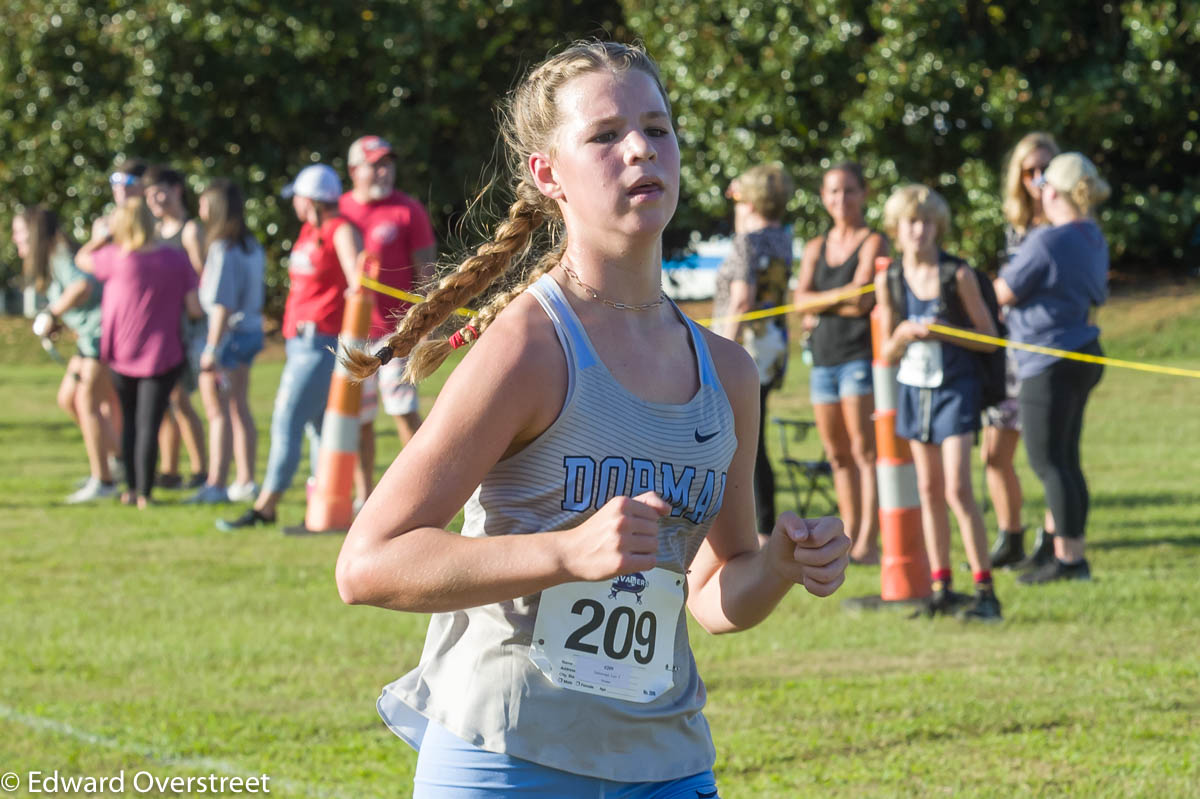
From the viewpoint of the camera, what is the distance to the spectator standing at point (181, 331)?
11.5m

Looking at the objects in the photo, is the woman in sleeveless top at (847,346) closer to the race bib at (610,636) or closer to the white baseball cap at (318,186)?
the white baseball cap at (318,186)

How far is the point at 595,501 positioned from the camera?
2377mm

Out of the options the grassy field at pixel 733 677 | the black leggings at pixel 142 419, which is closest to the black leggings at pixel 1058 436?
the grassy field at pixel 733 677

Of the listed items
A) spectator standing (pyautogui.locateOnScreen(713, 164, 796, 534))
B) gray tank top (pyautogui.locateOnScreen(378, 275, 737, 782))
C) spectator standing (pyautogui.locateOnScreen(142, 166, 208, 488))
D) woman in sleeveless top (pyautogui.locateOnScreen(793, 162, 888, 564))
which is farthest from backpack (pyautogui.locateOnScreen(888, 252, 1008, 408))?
spectator standing (pyautogui.locateOnScreen(142, 166, 208, 488))

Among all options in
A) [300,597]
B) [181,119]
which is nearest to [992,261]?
[181,119]

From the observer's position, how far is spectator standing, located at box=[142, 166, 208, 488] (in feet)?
37.7

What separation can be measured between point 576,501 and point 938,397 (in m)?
5.24

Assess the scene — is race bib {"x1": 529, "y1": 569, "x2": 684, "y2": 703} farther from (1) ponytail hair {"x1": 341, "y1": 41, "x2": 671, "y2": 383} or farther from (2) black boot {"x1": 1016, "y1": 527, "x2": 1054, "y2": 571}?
(2) black boot {"x1": 1016, "y1": 527, "x2": 1054, "y2": 571}

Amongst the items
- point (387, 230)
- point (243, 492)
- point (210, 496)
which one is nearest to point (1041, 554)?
point (387, 230)

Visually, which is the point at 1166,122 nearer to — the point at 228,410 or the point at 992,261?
the point at 992,261

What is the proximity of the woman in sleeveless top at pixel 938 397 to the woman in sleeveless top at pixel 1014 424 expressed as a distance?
921 mm

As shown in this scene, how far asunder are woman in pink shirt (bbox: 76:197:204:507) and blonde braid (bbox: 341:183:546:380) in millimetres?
8486

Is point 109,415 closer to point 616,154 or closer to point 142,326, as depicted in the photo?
point 142,326

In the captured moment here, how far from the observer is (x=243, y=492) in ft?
37.2
